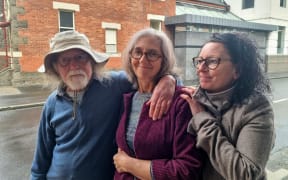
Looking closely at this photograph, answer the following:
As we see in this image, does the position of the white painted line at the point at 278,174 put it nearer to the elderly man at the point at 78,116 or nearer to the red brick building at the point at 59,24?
the elderly man at the point at 78,116

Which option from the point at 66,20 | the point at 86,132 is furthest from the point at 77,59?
the point at 66,20

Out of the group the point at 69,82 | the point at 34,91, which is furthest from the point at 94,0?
the point at 69,82

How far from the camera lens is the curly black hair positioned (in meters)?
1.41

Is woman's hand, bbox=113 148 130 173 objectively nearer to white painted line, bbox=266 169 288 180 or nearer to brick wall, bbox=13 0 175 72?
white painted line, bbox=266 169 288 180

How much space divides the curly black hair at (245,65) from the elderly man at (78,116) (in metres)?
0.82

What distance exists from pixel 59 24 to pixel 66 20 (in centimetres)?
46

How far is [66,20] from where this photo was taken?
13227 millimetres

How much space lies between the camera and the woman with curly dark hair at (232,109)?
1256 millimetres

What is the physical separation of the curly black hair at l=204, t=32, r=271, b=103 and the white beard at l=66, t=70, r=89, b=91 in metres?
1.00

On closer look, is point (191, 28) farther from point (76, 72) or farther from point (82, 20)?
point (76, 72)

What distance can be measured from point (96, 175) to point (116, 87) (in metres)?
0.66

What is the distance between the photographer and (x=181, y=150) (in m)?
1.42

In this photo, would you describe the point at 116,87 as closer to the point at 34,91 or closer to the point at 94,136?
the point at 94,136

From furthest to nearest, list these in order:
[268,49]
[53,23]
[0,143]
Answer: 1. [268,49]
2. [53,23]
3. [0,143]
